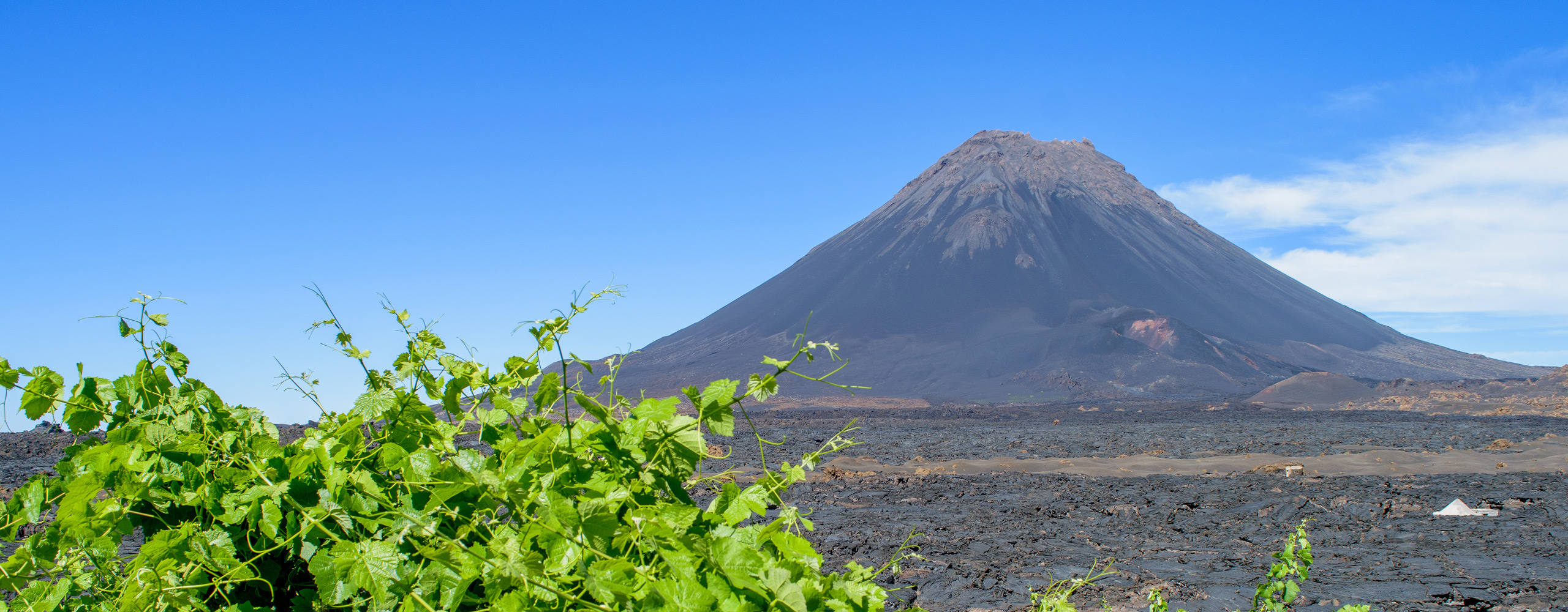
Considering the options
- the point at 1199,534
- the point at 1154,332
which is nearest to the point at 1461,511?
the point at 1199,534

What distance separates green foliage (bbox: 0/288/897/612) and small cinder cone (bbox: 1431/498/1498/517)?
9.78 metres

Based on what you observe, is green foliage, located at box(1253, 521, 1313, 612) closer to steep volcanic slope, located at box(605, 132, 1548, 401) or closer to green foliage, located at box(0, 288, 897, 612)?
green foliage, located at box(0, 288, 897, 612)

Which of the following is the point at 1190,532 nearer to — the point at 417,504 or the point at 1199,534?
the point at 1199,534

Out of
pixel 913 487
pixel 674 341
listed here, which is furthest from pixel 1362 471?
pixel 674 341

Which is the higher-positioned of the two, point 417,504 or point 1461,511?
point 417,504

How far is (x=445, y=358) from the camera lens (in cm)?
136

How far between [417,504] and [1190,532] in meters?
8.44

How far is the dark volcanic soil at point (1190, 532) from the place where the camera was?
5715 mm

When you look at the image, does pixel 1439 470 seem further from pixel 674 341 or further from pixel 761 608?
pixel 674 341

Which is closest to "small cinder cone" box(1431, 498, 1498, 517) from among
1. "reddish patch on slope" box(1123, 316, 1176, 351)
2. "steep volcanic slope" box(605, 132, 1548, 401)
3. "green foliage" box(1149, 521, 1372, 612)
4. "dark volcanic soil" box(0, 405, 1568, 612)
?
"dark volcanic soil" box(0, 405, 1568, 612)

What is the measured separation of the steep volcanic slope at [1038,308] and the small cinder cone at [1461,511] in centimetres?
4453

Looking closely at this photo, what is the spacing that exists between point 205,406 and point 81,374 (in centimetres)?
20

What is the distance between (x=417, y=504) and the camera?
118 cm

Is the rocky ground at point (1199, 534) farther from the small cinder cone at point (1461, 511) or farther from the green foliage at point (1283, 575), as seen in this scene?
the green foliage at point (1283, 575)
